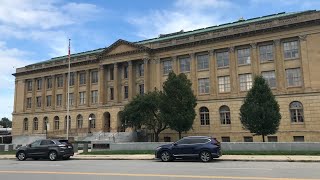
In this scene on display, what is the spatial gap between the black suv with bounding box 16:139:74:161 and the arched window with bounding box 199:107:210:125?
26.5 metres

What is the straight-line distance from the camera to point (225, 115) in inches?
1905

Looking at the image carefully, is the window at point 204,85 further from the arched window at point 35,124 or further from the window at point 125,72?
the arched window at point 35,124

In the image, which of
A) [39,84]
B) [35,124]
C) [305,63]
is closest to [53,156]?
[305,63]

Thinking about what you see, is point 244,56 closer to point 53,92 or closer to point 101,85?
point 101,85

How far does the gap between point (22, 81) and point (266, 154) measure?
61005 millimetres

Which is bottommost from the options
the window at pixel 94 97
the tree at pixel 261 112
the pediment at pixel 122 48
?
the tree at pixel 261 112

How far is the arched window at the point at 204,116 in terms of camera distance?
163 feet

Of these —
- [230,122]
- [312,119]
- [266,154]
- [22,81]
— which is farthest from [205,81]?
[22,81]

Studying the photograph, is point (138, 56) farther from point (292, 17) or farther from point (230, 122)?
point (292, 17)

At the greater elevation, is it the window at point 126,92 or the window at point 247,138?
the window at point 126,92

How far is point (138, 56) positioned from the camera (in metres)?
56.0

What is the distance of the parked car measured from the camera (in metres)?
→ 22.2

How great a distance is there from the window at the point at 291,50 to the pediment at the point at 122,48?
21.2m

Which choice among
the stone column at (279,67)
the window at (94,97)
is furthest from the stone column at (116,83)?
the stone column at (279,67)
